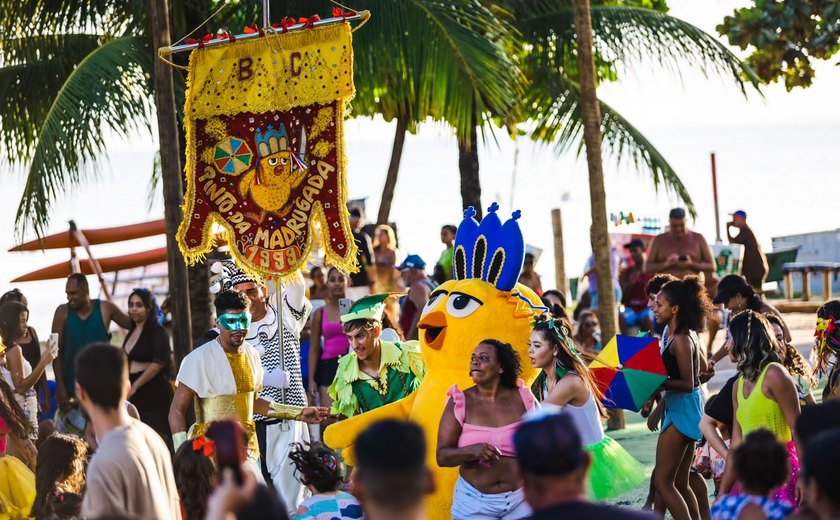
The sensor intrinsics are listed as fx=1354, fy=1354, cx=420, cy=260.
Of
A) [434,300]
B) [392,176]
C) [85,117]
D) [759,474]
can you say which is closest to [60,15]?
[85,117]

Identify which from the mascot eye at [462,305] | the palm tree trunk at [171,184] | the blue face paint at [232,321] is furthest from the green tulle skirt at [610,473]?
the palm tree trunk at [171,184]

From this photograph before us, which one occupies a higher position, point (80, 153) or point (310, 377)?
point (80, 153)

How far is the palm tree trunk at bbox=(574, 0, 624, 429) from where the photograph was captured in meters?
12.8

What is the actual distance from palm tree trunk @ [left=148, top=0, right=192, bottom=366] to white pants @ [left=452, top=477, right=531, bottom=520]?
4.51 metres

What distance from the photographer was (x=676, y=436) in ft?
28.2

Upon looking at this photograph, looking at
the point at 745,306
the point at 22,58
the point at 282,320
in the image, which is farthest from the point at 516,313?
the point at 22,58

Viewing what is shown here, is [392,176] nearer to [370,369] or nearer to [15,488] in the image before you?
→ [370,369]

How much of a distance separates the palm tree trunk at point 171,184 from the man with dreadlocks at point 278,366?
1.25ft

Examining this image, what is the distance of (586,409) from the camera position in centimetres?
763

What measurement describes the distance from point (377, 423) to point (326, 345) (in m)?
Answer: 7.73

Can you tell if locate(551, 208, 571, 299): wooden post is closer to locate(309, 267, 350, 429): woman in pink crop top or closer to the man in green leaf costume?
locate(309, 267, 350, 429): woman in pink crop top

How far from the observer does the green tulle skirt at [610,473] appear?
25.2 ft

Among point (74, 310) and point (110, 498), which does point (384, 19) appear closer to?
point (74, 310)

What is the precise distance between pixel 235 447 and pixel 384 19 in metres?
9.99
